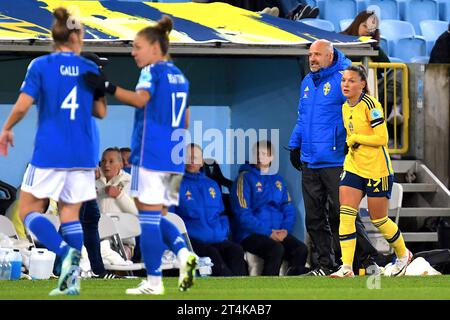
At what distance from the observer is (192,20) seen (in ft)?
44.6

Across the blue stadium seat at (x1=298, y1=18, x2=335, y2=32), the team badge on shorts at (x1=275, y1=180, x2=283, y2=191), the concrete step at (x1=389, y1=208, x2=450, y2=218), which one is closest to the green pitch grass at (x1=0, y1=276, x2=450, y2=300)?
the team badge on shorts at (x1=275, y1=180, x2=283, y2=191)

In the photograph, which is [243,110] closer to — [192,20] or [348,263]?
[192,20]

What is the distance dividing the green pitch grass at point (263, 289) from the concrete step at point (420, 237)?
2.70 meters

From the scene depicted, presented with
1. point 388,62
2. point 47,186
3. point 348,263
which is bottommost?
point 348,263

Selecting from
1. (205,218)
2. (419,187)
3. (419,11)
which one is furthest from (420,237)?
(419,11)

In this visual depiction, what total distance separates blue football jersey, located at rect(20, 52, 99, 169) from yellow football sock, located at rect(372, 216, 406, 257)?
149 inches

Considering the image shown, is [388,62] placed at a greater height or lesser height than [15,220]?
greater

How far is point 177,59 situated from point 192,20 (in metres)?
0.97

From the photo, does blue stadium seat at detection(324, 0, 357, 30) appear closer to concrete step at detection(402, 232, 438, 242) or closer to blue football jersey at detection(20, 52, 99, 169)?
concrete step at detection(402, 232, 438, 242)

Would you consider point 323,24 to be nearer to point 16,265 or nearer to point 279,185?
point 279,185

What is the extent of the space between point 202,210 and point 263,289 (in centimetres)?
351
